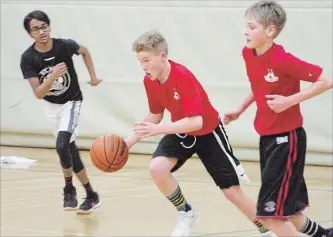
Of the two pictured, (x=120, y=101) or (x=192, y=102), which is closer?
(x=192, y=102)

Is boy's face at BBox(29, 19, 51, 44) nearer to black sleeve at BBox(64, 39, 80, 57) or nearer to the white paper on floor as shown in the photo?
black sleeve at BBox(64, 39, 80, 57)

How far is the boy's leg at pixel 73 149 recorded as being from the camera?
25.3 ft

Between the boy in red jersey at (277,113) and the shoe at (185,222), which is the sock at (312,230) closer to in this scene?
the boy in red jersey at (277,113)

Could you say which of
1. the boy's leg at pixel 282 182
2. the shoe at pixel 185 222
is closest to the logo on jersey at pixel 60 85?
the shoe at pixel 185 222

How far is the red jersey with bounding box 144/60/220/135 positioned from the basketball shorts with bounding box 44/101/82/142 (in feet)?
6.30

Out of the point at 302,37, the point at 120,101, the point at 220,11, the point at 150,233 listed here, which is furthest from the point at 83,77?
the point at 150,233

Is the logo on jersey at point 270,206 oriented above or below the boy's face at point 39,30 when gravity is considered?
below

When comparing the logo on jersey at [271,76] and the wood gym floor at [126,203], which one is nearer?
the logo on jersey at [271,76]

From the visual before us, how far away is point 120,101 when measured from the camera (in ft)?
36.7

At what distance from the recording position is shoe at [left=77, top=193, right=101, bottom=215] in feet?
25.2

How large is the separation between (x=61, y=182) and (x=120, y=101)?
6.91 ft

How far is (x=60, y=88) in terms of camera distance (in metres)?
7.96

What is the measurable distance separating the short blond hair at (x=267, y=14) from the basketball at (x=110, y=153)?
53.9 inches

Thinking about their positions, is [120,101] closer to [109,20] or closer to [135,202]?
[109,20]
